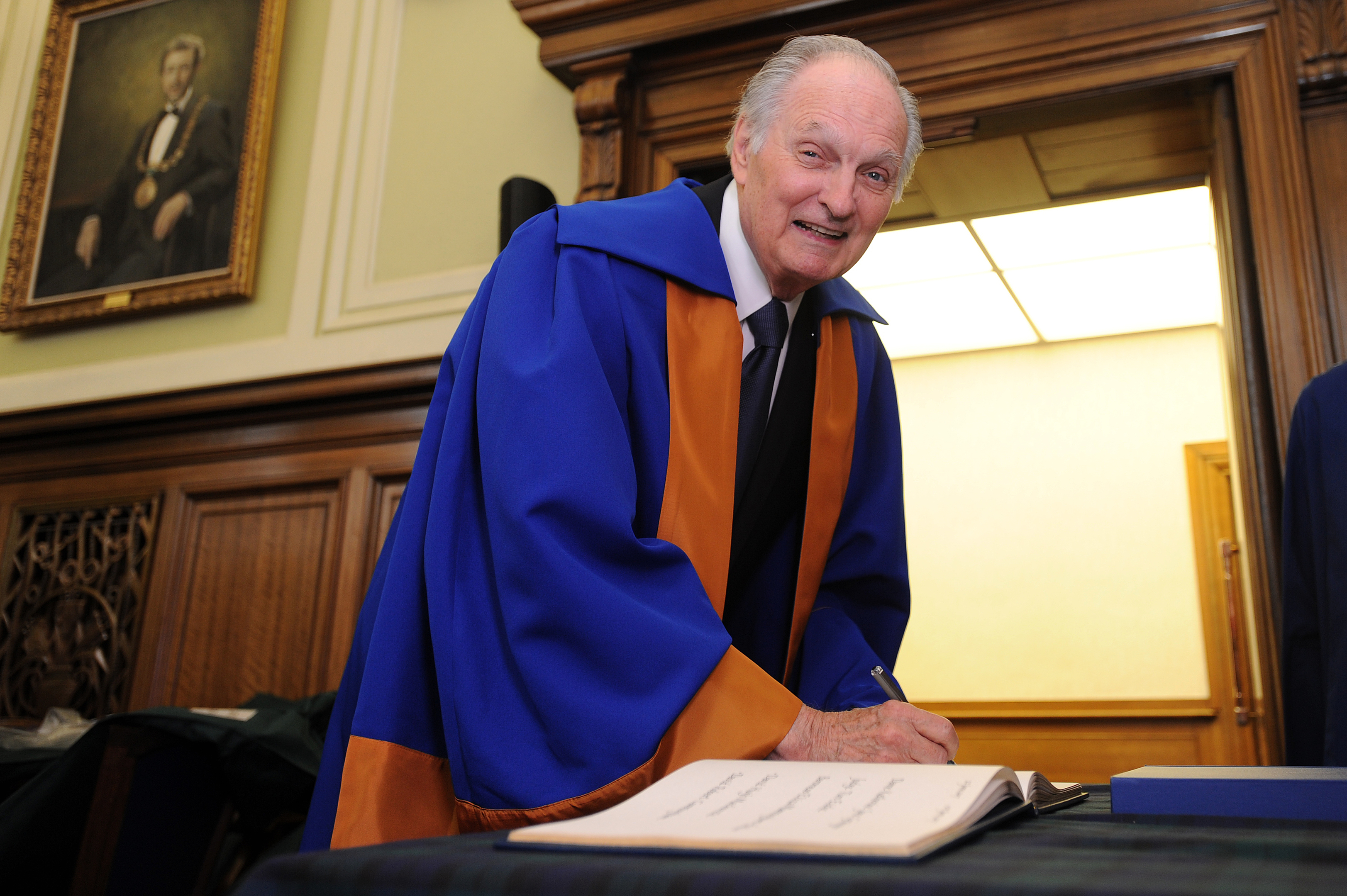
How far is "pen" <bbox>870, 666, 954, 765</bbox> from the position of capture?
5.00ft

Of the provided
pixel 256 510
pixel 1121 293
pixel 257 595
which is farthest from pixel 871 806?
pixel 1121 293

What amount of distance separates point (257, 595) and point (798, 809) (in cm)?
330

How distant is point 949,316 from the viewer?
763 centimetres

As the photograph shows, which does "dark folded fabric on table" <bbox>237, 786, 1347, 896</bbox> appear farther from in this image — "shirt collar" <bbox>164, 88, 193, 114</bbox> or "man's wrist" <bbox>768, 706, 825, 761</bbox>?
"shirt collar" <bbox>164, 88, 193, 114</bbox>

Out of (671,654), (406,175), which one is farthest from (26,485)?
(671,654)

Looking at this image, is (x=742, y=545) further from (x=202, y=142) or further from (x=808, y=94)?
(x=202, y=142)

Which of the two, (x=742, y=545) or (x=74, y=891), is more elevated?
(x=742, y=545)

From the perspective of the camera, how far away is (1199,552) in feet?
24.1

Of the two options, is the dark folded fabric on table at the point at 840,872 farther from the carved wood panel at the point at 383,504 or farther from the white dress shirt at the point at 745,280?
the carved wood panel at the point at 383,504

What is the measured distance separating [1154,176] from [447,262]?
2.19 metres

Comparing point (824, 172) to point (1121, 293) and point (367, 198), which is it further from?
point (1121, 293)

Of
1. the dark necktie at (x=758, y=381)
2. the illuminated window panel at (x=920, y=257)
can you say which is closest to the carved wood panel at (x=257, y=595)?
the dark necktie at (x=758, y=381)

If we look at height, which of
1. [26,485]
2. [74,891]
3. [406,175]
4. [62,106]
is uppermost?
[62,106]

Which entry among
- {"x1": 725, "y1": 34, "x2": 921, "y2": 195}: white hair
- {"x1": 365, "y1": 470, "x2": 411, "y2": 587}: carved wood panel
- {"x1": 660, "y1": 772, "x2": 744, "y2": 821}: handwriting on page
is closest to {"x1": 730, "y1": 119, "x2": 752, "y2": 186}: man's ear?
{"x1": 725, "y1": 34, "x2": 921, "y2": 195}: white hair
